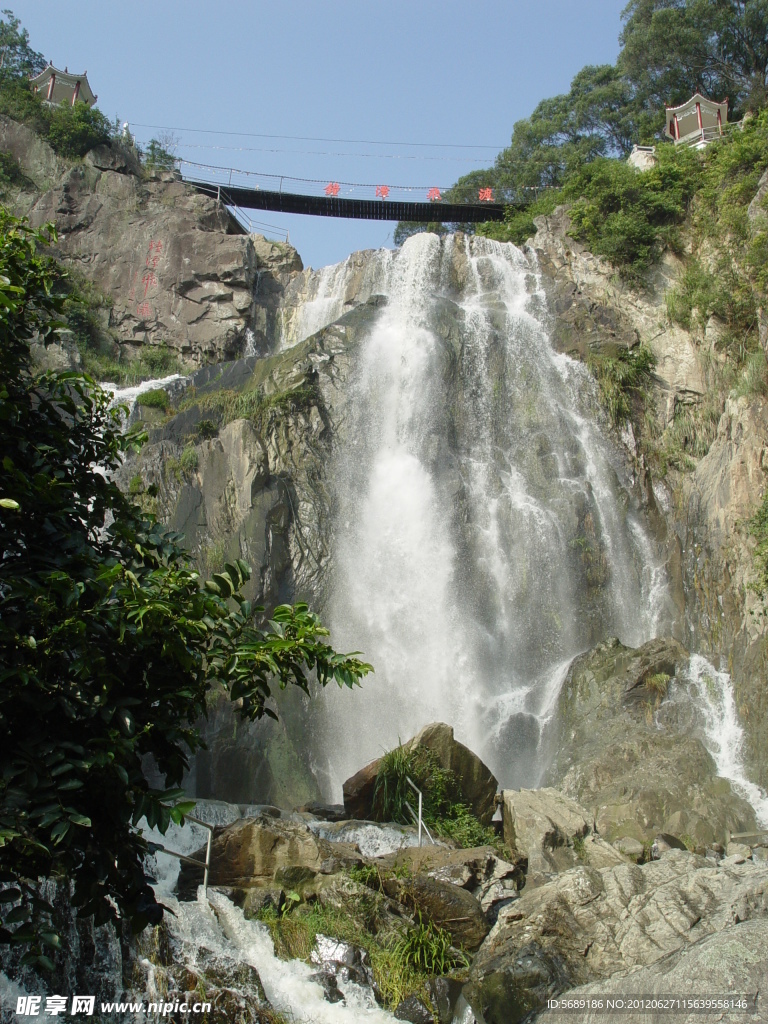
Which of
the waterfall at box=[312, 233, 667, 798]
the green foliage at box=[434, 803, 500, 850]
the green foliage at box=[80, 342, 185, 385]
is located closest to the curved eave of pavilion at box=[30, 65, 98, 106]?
the green foliage at box=[80, 342, 185, 385]

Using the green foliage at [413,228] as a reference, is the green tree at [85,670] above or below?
below

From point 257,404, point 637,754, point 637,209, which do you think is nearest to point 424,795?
point 637,754

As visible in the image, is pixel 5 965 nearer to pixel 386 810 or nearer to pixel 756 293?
A: pixel 386 810

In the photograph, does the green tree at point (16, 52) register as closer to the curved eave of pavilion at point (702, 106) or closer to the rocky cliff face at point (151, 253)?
the rocky cliff face at point (151, 253)

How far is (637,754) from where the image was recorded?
536 inches

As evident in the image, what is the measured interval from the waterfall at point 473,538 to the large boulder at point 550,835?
4.22m

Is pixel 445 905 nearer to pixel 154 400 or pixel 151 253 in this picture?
pixel 154 400

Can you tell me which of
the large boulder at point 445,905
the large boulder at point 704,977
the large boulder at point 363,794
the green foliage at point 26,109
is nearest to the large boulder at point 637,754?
the large boulder at point 363,794

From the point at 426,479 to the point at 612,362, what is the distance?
6303 mm

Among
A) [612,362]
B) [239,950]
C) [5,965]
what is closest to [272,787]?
[239,950]

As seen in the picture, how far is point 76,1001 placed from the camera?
5.84 meters

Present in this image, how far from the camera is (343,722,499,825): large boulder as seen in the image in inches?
466

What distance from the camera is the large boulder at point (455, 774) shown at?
38.8 ft

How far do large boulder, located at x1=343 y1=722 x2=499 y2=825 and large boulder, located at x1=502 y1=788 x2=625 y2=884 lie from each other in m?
0.65
